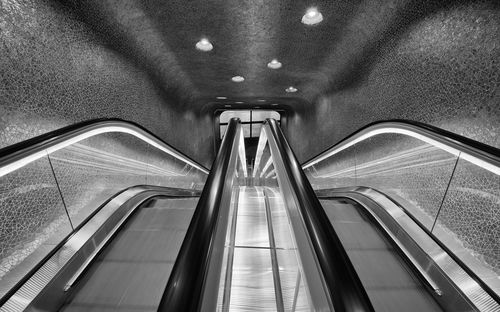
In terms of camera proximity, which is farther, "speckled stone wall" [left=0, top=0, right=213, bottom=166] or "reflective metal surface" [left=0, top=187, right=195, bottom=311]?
"speckled stone wall" [left=0, top=0, right=213, bottom=166]

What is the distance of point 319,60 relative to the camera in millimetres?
6148

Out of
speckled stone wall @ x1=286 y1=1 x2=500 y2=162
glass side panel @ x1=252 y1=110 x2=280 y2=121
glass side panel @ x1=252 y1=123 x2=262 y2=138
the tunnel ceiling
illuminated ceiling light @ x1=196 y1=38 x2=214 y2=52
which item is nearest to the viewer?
speckled stone wall @ x1=286 y1=1 x2=500 y2=162

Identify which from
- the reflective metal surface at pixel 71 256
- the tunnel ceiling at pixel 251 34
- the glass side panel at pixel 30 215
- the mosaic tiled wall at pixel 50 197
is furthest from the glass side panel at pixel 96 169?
the tunnel ceiling at pixel 251 34

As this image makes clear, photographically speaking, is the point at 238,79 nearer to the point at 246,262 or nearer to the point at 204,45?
the point at 204,45

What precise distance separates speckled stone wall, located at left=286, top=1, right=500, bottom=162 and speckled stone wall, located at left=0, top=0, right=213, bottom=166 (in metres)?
4.18

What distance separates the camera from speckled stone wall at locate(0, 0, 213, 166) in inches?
99.3

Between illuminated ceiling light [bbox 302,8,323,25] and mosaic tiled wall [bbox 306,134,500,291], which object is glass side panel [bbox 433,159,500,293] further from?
illuminated ceiling light [bbox 302,8,323,25]

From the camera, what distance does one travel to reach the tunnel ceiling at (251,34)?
3.86 m

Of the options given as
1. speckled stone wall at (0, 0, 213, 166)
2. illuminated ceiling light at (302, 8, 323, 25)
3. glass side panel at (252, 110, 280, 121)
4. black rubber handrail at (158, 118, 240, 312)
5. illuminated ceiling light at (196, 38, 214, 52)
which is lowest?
black rubber handrail at (158, 118, 240, 312)

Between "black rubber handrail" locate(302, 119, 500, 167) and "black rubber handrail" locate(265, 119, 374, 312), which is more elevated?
"black rubber handrail" locate(302, 119, 500, 167)

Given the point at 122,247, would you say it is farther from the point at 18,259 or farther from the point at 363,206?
the point at 363,206

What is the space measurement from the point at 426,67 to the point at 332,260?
3604 mm

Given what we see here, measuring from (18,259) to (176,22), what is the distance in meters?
3.90

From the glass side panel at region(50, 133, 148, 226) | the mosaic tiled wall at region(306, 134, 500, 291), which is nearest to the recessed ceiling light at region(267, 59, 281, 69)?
the mosaic tiled wall at region(306, 134, 500, 291)
